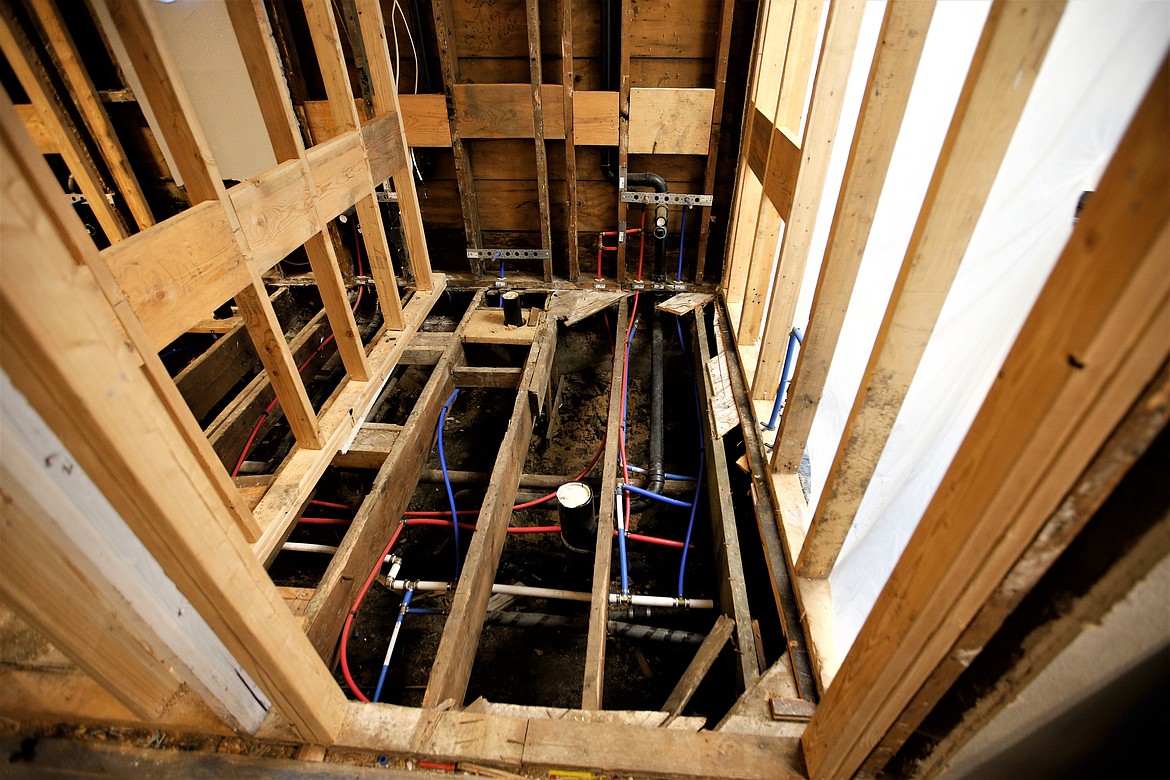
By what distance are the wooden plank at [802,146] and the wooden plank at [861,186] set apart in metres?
0.45

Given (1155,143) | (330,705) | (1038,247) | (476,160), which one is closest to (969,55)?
(1038,247)

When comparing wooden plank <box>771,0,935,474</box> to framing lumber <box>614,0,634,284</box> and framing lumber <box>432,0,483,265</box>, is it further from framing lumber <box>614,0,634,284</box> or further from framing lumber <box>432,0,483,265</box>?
framing lumber <box>432,0,483,265</box>

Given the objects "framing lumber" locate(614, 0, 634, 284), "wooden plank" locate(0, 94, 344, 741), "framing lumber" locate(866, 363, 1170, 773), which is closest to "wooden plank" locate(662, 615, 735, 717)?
"framing lumber" locate(866, 363, 1170, 773)

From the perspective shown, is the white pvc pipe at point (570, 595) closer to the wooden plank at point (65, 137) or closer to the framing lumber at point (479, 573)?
the framing lumber at point (479, 573)

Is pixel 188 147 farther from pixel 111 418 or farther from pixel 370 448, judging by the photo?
pixel 370 448

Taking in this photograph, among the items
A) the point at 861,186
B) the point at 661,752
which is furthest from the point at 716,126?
the point at 661,752

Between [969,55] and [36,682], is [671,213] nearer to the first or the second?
[969,55]

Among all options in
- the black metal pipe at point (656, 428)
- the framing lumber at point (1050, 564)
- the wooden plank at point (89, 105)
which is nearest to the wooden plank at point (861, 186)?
the black metal pipe at point (656, 428)

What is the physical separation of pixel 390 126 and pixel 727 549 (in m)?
2.18

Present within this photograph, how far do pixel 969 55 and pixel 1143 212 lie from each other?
966 mm

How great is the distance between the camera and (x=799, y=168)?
1.79 metres

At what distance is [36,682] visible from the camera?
1.15 meters

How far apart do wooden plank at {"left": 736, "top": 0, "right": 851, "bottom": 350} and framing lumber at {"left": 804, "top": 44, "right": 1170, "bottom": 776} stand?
0.92 m

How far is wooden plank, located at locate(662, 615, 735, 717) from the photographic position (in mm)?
1416
